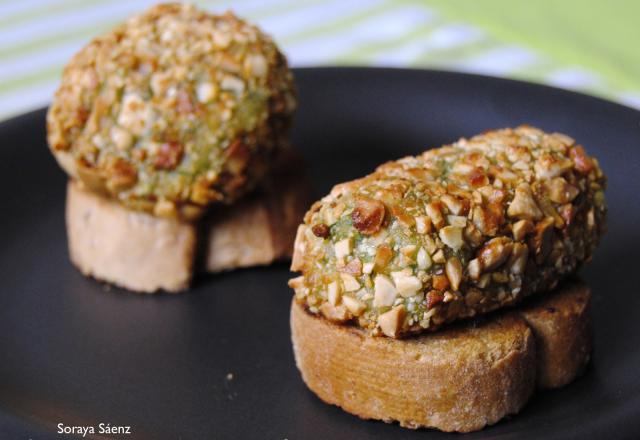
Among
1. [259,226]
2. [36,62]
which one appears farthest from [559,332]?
[36,62]

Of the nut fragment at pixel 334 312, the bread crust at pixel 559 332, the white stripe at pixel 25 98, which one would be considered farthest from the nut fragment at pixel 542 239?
the white stripe at pixel 25 98

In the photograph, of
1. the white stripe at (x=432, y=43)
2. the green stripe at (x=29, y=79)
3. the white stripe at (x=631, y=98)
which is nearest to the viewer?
the white stripe at (x=631, y=98)

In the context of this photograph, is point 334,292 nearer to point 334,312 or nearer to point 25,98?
point 334,312

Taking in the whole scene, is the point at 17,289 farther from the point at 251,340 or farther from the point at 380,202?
the point at 380,202

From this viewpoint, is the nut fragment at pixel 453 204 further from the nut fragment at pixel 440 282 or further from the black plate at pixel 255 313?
the black plate at pixel 255 313

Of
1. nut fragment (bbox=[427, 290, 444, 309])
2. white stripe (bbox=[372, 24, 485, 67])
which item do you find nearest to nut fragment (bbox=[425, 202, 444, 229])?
nut fragment (bbox=[427, 290, 444, 309])

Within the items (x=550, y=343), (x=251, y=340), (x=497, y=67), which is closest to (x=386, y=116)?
(x=497, y=67)

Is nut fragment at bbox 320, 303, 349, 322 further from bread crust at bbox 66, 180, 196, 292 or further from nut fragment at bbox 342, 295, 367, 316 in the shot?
bread crust at bbox 66, 180, 196, 292
